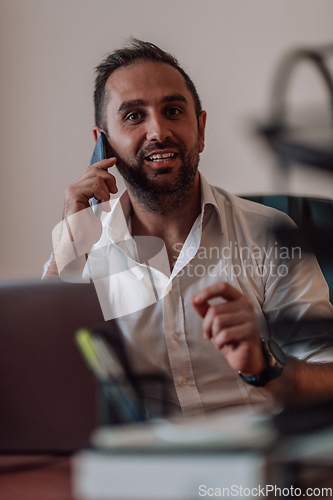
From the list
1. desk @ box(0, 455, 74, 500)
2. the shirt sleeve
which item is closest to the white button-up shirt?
the shirt sleeve

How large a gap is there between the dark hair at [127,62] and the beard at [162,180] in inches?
2.1

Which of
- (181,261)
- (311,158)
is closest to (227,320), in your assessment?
(311,158)

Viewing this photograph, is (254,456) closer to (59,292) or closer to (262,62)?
(59,292)

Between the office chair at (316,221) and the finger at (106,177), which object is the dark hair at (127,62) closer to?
the finger at (106,177)

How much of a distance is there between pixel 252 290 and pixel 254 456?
184 mm

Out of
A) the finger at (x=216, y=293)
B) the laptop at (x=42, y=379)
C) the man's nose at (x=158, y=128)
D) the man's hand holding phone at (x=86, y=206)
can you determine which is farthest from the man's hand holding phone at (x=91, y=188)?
the finger at (x=216, y=293)

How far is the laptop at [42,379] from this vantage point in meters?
0.30

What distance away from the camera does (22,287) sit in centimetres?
33

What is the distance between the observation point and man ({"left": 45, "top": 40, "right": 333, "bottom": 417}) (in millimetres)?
253

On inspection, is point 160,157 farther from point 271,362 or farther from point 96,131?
point 271,362

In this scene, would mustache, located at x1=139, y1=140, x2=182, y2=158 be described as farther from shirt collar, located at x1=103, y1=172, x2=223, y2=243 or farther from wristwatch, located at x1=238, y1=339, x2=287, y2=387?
wristwatch, located at x1=238, y1=339, x2=287, y2=387

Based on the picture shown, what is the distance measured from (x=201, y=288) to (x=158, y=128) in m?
0.19

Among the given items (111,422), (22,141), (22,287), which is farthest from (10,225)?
(111,422)

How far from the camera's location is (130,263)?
0.47 meters
